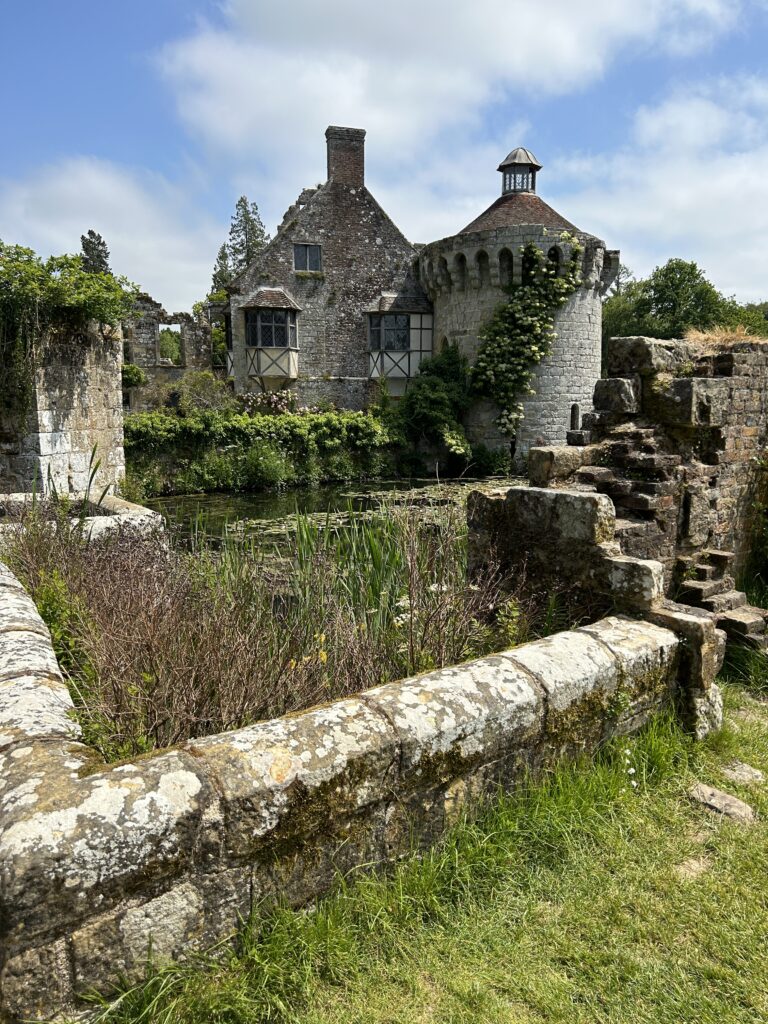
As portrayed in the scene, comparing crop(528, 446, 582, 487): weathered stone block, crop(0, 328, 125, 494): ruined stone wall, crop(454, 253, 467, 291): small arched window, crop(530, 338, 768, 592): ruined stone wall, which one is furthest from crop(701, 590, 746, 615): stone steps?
crop(454, 253, 467, 291): small arched window

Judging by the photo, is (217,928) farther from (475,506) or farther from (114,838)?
(475,506)

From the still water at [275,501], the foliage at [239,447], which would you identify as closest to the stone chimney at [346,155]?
the foliage at [239,447]

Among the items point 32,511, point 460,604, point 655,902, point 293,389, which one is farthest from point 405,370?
point 655,902

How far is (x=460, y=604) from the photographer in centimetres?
349

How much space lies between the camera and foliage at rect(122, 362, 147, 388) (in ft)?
71.7

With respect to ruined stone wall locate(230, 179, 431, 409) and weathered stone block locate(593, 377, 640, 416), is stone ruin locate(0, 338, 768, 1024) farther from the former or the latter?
ruined stone wall locate(230, 179, 431, 409)

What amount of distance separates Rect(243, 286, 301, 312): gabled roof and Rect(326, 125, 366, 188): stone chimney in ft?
14.5

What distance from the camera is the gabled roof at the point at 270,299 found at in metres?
22.5

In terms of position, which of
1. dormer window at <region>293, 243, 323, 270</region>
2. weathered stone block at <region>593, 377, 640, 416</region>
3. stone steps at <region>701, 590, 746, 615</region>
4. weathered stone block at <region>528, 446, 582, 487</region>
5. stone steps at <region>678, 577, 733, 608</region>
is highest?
dormer window at <region>293, 243, 323, 270</region>

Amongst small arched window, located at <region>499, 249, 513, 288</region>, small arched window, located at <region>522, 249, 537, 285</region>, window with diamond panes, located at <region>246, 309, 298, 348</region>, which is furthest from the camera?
window with diamond panes, located at <region>246, 309, 298, 348</region>

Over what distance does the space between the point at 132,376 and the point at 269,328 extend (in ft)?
15.5

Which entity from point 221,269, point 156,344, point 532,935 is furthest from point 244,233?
point 532,935

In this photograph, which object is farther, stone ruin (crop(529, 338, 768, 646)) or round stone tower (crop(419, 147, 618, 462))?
round stone tower (crop(419, 147, 618, 462))

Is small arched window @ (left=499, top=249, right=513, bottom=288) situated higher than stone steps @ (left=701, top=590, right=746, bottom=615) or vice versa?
small arched window @ (left=499, top=249, right=513, bottom=288)
